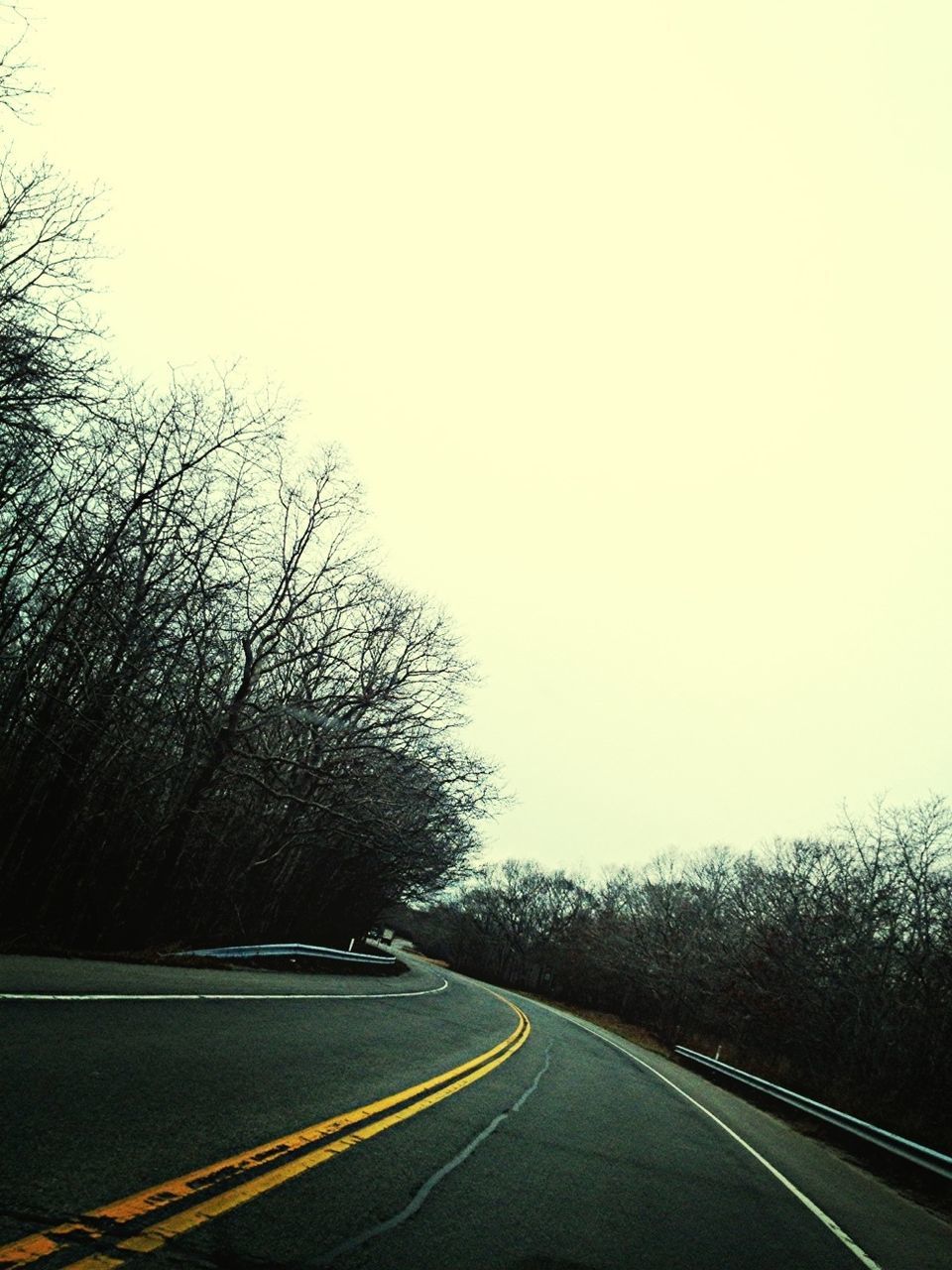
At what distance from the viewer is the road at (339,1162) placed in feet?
11.7

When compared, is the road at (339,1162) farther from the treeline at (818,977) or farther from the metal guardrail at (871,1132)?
the treeline at (818,977)

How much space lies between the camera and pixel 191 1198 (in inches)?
148

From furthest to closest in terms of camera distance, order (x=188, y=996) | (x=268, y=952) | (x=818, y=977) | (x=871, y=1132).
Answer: (x=818, y=977) < (x=268, y=952) < (x=871, y=1132) < (x=188, y=996)

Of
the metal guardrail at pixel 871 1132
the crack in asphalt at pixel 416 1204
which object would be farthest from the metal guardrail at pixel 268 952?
the metal guardrail at pixel 871 1132

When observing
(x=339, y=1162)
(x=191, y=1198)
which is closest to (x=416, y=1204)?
(x=339, y=1162)

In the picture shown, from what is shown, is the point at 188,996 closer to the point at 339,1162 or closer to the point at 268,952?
the point at 339,1162

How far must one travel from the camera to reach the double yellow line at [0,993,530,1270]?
2961 mm

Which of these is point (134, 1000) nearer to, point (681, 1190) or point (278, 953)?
point (681, 1190)

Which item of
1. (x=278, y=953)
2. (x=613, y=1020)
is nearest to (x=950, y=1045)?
(x=278, y=953)

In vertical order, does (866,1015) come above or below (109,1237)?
above

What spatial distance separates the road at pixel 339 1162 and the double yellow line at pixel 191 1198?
1cm

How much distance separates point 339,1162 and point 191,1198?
55.2 inches

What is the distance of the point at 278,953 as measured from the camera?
20.0 m

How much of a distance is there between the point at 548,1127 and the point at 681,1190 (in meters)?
1.65
